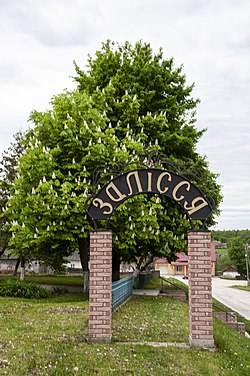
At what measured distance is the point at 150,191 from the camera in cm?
787

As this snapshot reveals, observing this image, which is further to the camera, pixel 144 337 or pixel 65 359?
pixel 144 337

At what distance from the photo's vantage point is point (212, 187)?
18.8 meters

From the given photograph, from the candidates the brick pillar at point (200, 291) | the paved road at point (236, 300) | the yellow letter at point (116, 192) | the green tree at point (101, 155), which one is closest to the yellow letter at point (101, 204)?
the yellow letter at point (116, 192)

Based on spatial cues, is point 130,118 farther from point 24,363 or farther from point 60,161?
point 24,363

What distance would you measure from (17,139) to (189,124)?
47.9ft

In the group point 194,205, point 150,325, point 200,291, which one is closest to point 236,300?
point 150,325

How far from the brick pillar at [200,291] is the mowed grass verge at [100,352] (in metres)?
0.38

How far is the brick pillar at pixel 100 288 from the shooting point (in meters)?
7.15

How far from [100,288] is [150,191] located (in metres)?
2.14

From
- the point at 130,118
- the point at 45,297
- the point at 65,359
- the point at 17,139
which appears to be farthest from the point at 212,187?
the point at 17,139

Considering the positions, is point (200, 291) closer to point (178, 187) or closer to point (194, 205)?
point (194, 205)

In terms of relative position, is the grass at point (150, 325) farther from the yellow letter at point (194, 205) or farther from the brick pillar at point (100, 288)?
the yellow letter at point (194, 205)

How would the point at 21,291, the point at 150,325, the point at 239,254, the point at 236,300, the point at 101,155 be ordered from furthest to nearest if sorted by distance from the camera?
the point at 239,254 → the point at 236,300 → the point at 21,291 → the point at 101,155 → the point at 150,325

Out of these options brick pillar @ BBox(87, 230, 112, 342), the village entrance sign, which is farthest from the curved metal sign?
brick pillar @ BBox(87, 230, 112, 342)
